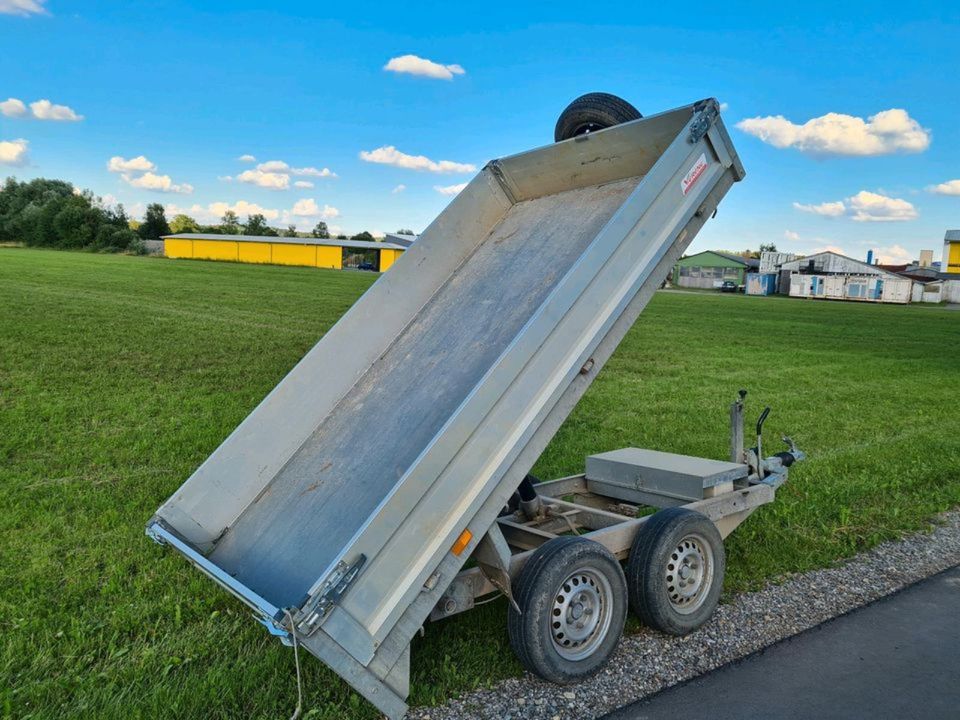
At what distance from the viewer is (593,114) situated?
19.2 feet

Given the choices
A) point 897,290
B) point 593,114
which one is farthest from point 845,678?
point 897,290

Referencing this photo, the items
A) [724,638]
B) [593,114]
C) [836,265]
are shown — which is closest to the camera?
[724,638]

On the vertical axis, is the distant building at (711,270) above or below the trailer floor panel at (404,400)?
above

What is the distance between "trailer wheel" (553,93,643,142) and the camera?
18.9 ft

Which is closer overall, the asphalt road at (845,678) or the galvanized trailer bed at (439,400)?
the galvanized trailer bed at (439,400)

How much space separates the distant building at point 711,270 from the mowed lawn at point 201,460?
61.1 metres

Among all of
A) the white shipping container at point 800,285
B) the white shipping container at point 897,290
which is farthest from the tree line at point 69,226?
the white shipping container at point 897,290

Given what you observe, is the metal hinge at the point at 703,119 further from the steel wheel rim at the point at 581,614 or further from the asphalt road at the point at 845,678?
the asphalt road at the point at 845,678

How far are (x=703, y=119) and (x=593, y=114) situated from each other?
1438 millimetres

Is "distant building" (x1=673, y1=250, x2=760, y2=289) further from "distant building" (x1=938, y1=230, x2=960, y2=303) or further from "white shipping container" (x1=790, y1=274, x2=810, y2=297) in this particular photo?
"distant building" (x1=938, y1=230, x2=960, y2=303)

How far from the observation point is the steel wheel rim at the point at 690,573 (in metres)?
4.72

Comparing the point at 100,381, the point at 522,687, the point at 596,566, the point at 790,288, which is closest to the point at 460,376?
the point at 596,566

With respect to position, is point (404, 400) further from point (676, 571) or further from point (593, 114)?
point (593, 114)

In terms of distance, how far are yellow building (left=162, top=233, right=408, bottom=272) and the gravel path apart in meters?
68.5
